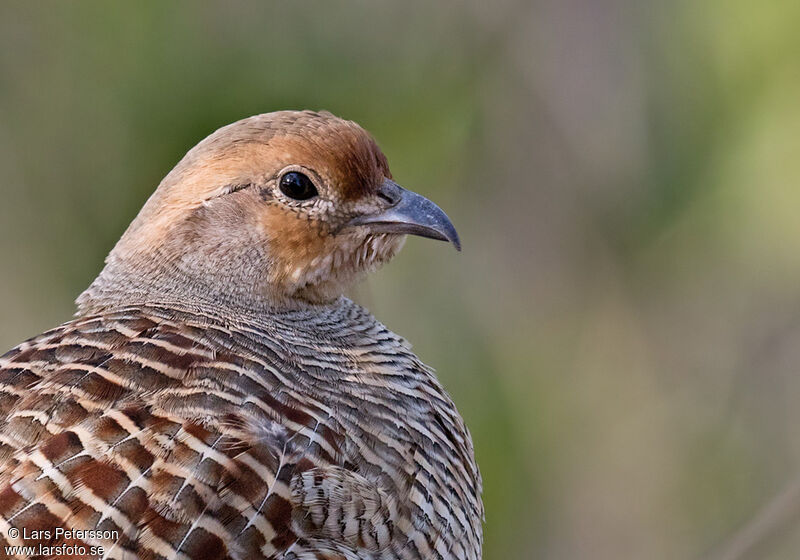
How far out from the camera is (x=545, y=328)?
5.00m

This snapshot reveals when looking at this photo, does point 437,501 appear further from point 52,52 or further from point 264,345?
point 52,52

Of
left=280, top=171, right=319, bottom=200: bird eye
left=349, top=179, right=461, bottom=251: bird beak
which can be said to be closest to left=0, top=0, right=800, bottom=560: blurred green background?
left=349, top=179, right=461, bottom=251: bird beak

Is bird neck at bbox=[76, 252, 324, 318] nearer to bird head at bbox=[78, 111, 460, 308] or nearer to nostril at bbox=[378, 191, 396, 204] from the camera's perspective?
bird head at bbox=[78, 111, 460, 308]

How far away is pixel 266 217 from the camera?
317 centimetres

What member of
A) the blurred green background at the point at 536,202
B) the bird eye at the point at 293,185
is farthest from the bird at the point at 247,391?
the blurred green background at the point at 536,202

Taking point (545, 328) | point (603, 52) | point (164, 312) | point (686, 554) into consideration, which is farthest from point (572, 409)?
point (164, 312)

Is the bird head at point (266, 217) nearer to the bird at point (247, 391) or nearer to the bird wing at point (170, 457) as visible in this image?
the bird at point (247, 391)

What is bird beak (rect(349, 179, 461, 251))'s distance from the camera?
3.15 m

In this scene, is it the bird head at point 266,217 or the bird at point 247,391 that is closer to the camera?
the bird at point 247,391

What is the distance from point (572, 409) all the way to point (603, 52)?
1698 mm

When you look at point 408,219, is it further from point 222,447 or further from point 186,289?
point 222,447

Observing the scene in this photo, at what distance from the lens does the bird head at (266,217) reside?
3.12m

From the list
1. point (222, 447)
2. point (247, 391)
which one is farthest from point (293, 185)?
point (222, 447)

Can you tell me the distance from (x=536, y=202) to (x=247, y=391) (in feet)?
8.83
